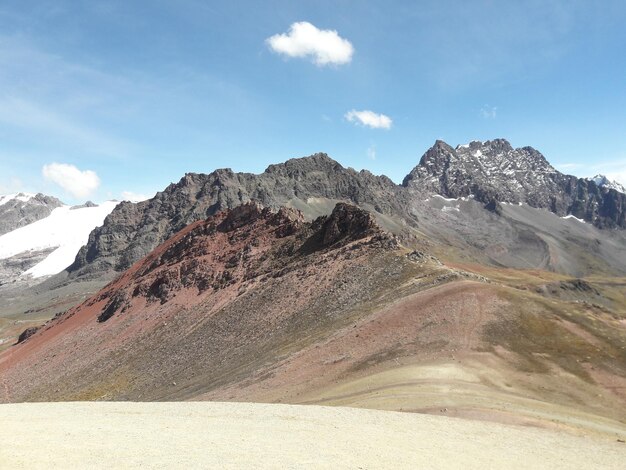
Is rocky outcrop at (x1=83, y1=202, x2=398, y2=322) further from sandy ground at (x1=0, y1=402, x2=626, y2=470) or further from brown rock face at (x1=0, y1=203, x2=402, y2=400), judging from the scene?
sandy ground at (x1=0, y1=402, x2=626, y2=470)

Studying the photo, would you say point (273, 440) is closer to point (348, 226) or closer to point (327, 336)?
point (327, 336)

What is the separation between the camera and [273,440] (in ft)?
88.3

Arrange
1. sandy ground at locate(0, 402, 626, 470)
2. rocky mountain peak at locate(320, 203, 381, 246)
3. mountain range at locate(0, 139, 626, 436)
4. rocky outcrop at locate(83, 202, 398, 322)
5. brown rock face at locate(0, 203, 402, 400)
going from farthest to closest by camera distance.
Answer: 1. rocky outcrop at locate(83, 202, 398, 322)
2. rocky mountain peak at locate(320, 203, 381, 246)
3. brown rock face at locate(0, 203, 402, 400)
4. mountain range at locate(0, 139, 626, 436)
5. sandy ground at locate(0, 402, 626, 470)

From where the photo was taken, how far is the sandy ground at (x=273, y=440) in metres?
22.8

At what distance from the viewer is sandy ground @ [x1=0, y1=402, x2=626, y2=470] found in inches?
899

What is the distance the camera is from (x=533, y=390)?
4488cm

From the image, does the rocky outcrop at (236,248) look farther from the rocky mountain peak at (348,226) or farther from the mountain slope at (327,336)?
the mountain slope at (327,336)

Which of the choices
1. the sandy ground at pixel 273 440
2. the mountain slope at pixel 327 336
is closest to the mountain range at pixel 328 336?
the mountain slope at pixel 327 336

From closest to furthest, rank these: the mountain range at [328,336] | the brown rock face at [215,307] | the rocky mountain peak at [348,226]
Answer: the mountain range at [328,336]
the brown rock face at [215,307]
the rocky mountain peak at [348,226]

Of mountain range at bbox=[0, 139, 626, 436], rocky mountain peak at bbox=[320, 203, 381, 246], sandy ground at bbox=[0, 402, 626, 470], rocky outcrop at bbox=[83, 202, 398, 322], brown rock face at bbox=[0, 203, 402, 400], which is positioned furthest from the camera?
rocky outcrop at bbox=[83, 202, 398, 322]

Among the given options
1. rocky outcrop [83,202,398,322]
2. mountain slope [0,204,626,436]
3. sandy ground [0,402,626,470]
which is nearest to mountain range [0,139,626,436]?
mountain slope [0,204,626,436]

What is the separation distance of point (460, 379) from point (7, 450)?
35.3 meters

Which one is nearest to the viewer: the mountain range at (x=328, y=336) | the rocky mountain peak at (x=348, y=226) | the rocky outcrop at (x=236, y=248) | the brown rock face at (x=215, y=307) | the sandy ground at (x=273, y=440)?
the sandy ground at (x=273, y=440)

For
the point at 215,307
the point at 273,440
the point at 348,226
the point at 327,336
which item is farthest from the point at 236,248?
the point at 273,440
